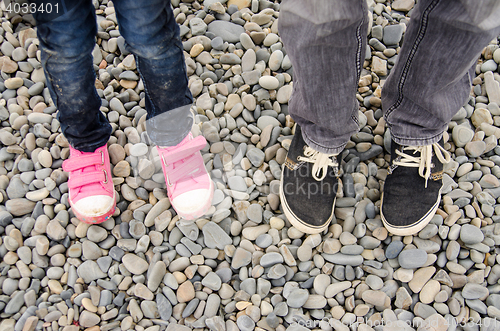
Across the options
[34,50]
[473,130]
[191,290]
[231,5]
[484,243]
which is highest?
[231,5]

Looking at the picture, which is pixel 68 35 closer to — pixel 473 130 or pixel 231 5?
pixel 231 5

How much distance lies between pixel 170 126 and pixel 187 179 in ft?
0.82

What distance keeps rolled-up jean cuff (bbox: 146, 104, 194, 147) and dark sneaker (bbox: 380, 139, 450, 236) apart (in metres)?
0.93

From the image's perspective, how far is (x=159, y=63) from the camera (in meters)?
1.13

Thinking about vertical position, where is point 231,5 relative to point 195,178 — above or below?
above

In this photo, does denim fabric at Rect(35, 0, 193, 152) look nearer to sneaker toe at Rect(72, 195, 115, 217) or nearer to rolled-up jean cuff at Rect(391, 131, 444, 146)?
sneaker toe at Rect(72, 195, 115, 217)

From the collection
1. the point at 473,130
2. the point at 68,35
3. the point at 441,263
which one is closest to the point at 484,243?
the point at 441,263

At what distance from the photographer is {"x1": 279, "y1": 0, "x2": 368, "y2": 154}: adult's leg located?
2.83 ft

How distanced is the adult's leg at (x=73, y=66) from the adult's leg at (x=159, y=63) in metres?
0.11

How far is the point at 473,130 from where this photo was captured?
1.69m

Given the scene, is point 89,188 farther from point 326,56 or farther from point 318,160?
point 326,56

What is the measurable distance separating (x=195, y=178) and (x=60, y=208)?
62 centimetres

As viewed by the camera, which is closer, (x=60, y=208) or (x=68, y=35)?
(x=68, y=35)

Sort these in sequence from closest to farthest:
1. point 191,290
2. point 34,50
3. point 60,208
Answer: point 191,290
point 60,208
point 34,50
